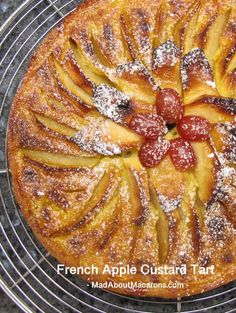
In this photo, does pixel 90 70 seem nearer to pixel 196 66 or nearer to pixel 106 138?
pixel 106 138

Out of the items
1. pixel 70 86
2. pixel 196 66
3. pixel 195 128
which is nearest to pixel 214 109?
pixel 195 128

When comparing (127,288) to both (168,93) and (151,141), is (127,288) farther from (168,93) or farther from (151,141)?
(168,93)

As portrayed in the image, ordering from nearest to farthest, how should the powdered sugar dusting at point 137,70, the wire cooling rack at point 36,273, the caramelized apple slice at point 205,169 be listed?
the caramelized apple slice at point 205,169, the powdered sugar dusting at point 137,70, the wire cooling rack at point 36,273

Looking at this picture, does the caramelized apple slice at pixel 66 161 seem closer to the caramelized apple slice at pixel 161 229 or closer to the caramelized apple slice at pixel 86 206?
the caramelized apple slice at pixel 86 206

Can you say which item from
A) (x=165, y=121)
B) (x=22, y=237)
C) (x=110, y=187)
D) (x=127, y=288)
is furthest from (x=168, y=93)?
(x=22, y=237)

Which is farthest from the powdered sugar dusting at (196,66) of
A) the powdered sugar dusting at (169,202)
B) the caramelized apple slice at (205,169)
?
the powdered sugar dusting at (169,202)
